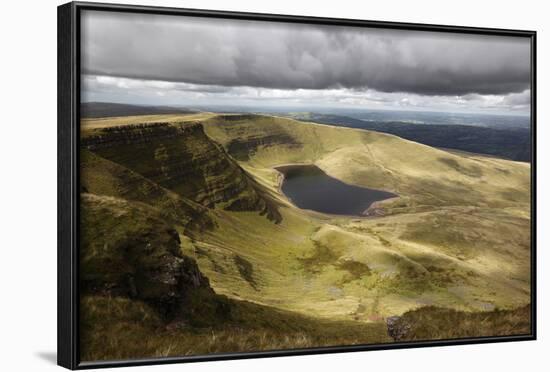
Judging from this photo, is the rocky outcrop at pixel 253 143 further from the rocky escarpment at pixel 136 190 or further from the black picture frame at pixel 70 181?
the black picture frame at pixel 70 181

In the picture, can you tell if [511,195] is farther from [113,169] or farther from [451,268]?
[113,169]

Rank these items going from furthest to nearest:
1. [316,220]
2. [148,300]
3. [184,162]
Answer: [316,220] < [184,162] < [148,300]

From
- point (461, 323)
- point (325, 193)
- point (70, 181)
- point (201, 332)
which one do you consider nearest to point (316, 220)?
point (325, 193)

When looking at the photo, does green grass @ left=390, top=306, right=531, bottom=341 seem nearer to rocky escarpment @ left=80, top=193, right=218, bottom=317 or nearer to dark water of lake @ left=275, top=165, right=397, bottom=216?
dark water of lake @ left=275, top=165, right=397, bottom=216

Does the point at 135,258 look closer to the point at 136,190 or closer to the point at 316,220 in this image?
the point at 136,190

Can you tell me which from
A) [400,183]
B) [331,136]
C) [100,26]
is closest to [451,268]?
[400,183]

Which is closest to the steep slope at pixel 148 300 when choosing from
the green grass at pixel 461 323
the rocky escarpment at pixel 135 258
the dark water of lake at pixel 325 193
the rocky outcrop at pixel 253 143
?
the rocky escarpment at pixel 135 258
